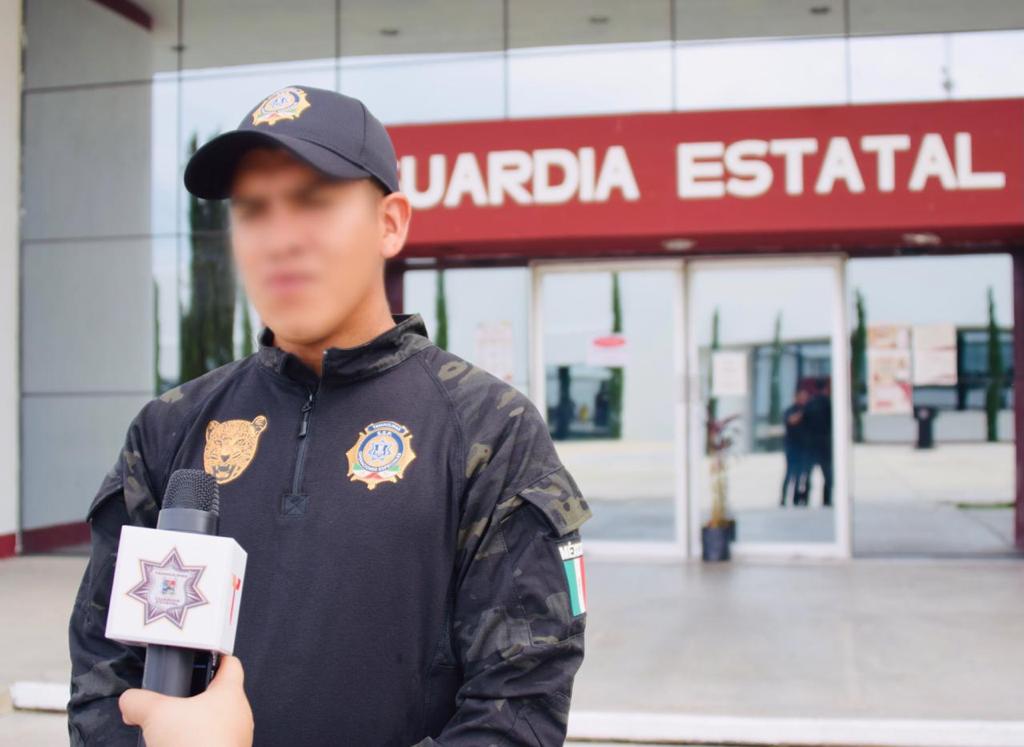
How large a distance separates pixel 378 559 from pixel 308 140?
603mm

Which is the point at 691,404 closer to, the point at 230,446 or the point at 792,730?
the point at 792,730

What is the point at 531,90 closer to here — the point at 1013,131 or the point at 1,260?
the point at 1013,131

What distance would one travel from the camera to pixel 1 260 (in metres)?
9.90

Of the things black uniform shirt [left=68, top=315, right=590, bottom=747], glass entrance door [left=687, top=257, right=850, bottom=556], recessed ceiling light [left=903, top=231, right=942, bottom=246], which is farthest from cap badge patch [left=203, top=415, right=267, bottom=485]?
glass entrance door [left=687, top=257, right=850, bottom=556]

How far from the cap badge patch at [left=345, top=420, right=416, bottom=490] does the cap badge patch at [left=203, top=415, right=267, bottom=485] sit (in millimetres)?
161

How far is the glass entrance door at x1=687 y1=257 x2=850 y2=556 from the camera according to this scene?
9.28 metres

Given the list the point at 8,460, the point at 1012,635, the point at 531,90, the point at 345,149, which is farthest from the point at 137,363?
the point at 345,149

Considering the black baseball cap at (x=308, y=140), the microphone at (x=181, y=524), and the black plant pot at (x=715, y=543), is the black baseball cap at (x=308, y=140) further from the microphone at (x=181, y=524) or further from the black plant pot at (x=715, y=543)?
the black plant pot at (x=715, y=543)

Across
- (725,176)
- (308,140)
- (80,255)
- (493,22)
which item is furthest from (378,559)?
(80,255)

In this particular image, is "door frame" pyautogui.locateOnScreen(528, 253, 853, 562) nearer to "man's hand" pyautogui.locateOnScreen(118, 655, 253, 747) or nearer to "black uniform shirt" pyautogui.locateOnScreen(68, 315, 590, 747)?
"black uniform shirt" pyautogui.locateOnScreen(68, 315, 590, 747)

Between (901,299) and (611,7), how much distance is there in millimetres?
3855

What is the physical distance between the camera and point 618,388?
31.4 ft

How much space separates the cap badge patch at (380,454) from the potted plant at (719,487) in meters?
8.04

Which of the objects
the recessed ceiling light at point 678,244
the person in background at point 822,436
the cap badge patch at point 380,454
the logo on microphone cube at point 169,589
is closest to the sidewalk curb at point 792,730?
the cap badge patch at point 380,454
